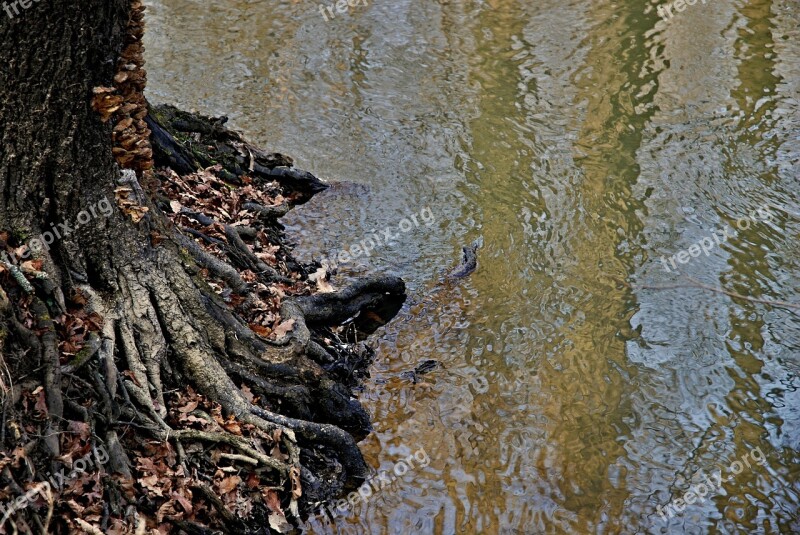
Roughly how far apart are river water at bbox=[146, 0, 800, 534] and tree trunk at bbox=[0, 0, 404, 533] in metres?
0.68

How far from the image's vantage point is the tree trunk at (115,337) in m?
4.29

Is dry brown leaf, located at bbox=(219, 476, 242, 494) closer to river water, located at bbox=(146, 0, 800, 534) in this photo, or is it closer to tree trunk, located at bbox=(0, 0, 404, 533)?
tree trunk, located at bbox=(0, 0, 404, 533)

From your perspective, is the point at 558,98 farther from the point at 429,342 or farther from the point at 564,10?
the point at 429,342

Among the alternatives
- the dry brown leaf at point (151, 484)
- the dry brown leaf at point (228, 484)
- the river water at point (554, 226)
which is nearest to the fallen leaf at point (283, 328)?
the river water at point (554, 226)

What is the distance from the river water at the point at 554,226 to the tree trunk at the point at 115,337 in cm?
68

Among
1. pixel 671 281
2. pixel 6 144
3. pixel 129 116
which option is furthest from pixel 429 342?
pixel 6 144

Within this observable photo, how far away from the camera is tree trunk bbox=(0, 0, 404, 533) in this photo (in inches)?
169

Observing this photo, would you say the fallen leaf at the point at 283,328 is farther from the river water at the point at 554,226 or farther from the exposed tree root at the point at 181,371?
the river water at the point at 554,226

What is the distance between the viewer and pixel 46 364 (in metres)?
4.42

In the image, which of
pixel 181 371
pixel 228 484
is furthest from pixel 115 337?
pixel 228 484

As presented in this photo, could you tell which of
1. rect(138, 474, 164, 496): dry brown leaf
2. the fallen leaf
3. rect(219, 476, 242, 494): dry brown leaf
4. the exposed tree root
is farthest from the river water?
rect(138, 474, 164, 496): dry brown leaf

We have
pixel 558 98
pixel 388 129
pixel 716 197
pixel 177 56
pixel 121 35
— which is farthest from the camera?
pixel 177 56

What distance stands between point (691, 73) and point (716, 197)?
409 centimetres

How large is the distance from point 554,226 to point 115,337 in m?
5.58
